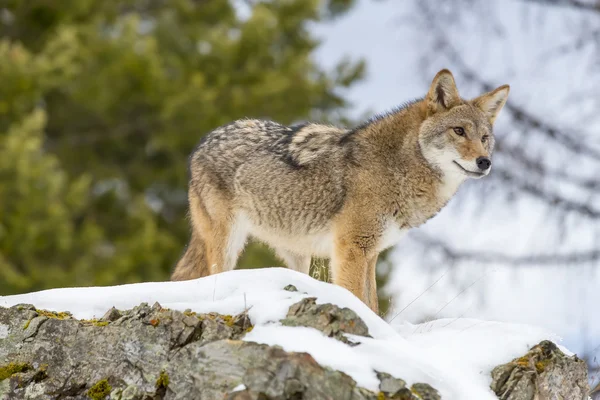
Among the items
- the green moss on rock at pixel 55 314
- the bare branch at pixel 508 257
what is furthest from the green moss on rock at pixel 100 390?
the bare branch at pixel 508 257

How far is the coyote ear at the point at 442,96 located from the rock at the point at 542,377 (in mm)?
2514

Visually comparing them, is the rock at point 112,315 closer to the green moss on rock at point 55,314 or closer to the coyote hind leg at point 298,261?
the green moss on rock at point 55,314

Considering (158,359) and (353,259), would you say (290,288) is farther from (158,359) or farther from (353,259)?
(353,259)

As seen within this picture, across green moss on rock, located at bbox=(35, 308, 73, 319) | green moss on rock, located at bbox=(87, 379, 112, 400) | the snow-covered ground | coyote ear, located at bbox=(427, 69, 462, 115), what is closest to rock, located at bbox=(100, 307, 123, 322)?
the snow-covered ground

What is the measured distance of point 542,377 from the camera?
208 inches

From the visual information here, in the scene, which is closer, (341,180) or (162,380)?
(162,380)

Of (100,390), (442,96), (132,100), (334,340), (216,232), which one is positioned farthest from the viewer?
(132,100)

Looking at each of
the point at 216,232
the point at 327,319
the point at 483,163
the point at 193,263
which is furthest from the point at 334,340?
the point at 193,263

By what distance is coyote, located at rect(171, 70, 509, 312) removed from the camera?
23.0 ft

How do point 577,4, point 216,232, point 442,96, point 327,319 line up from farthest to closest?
point 577,4 → point 216,232 → point 442,96 → point 327,319

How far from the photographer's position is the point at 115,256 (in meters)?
23.6

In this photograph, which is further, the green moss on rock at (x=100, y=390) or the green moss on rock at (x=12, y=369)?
the green moss on rock at (x=12, y=369)

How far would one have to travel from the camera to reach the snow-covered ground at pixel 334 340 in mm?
4582

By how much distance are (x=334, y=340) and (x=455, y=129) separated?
3.00 metres
